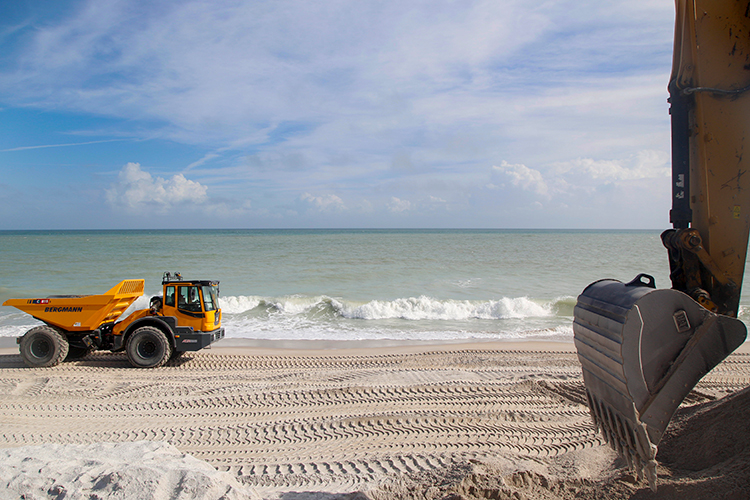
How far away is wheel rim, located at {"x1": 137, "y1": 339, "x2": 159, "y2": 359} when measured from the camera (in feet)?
28.9

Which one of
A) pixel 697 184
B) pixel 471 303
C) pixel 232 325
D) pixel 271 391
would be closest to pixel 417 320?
pixel 471 303

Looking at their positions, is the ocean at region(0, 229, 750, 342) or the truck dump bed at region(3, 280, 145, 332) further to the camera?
the ocean at region(0, 229, 750, 342)

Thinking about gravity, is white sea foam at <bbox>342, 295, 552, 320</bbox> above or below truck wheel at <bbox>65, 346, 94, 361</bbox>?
below

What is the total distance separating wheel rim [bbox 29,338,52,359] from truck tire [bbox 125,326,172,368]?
1.59 metres

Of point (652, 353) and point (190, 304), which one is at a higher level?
point (652, 353)

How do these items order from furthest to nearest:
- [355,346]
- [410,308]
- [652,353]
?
[410,308] → [355,346] → [652,353]

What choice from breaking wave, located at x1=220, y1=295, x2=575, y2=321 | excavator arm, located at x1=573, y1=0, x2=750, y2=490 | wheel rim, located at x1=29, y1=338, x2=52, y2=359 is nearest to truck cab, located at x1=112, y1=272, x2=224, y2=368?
wheel rim, located at x1=29, y1=338, x2=52, y2=359

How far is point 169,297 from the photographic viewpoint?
359 inches

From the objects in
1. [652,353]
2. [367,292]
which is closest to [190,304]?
[652,353]

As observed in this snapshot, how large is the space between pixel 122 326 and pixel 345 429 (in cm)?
586

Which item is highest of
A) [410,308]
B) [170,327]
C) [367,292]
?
[170,327]

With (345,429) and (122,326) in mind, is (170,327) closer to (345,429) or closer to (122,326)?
(122,326)

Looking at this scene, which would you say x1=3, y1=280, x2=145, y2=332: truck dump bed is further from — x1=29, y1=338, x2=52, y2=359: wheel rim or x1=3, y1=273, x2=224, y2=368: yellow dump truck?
x1=29, y1=338, x2=52, y2=359: wheel rim

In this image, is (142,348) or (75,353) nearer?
(142,348)
